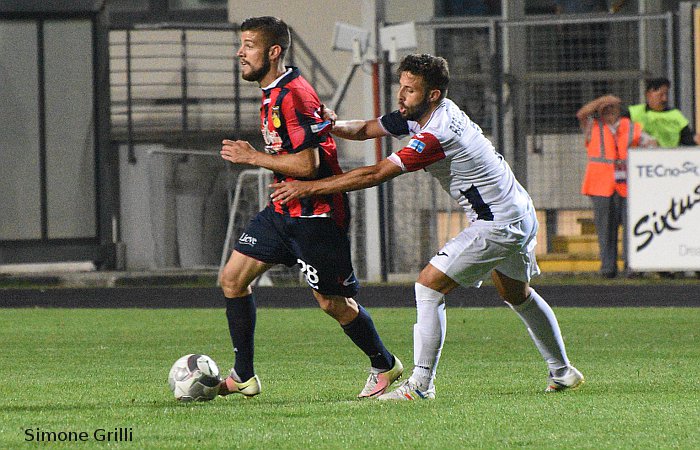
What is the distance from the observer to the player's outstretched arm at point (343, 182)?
23.9 ft

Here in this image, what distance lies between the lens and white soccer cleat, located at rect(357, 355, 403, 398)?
7641 mm

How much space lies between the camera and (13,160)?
70.5ft

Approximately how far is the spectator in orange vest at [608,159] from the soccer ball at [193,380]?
10873mm

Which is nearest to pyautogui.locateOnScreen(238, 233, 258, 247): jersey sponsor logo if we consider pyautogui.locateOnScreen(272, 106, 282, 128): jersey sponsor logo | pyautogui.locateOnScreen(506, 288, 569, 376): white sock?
pyautogui.locateOnScreen(272, 106, 282, 128): jersey sponsor logo

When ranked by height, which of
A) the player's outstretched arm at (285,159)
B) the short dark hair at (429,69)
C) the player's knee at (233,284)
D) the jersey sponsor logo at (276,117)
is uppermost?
the short dark hair at (429,69)

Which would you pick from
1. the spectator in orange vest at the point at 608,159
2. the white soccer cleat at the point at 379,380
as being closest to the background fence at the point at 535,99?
the spectator in orange vest at the point at 608,159

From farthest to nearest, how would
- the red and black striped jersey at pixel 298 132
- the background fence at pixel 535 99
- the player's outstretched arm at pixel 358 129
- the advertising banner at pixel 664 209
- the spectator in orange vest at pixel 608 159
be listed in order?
the background fence at pixel 535 99 < the spectator in orange vest at pixel 608 159 < the advertising banner at pixel 664 209 < the player's outstretched arm at pixel 358 129 < the red and black striped jersey at pixel 298 132

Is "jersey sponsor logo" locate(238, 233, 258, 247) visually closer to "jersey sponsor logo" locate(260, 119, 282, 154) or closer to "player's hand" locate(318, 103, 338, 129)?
Result: "jersey sponsor logo" locate(260, 119, 282, 154)

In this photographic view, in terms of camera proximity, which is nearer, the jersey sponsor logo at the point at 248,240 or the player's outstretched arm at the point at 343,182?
the player's outstretched arm at the point at 343,182

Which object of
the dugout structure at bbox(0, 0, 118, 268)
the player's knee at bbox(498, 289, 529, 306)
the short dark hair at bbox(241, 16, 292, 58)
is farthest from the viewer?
the dugout structure at bbox(0, 0, 118, 268)

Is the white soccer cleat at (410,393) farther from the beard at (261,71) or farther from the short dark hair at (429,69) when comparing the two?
the beard at (261,71)

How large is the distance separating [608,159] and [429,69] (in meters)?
10.8

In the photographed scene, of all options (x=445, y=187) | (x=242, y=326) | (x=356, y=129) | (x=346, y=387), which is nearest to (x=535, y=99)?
(x=356, y=129)

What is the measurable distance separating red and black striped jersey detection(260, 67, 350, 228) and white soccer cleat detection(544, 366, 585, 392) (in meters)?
1.36
